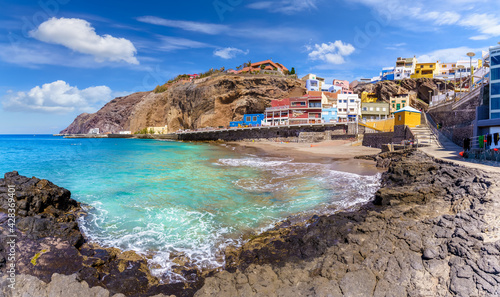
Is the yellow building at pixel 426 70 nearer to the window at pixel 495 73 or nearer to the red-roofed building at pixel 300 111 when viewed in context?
the red-roofed building at pixel 300 111

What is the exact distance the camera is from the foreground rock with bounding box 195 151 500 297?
464cm

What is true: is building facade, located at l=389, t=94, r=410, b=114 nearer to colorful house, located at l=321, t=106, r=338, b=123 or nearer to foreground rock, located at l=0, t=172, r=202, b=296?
colorful house, located at l=321, t=106, r=338, b=123

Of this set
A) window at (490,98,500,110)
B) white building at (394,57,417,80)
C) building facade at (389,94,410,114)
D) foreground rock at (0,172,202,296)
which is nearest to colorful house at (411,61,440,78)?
white building at (394,57,417,80)

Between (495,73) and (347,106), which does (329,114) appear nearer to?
(347,106)

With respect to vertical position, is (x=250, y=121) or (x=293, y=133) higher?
(x=250, y=121)

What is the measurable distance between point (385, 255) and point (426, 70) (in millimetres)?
83156

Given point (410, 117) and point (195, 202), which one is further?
point (410, 117)

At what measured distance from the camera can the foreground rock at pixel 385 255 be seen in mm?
4641

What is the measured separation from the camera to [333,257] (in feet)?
18.4

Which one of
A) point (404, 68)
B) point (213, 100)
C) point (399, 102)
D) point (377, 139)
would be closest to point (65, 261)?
point (377, 139)

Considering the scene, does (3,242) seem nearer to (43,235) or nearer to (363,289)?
(43,235)

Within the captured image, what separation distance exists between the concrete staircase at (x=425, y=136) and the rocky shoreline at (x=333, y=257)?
1444cm

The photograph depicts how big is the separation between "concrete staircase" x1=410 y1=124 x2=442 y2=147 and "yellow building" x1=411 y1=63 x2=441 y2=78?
167ft

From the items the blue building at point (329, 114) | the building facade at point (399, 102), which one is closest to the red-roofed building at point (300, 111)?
the blue building at point (329, 114)
